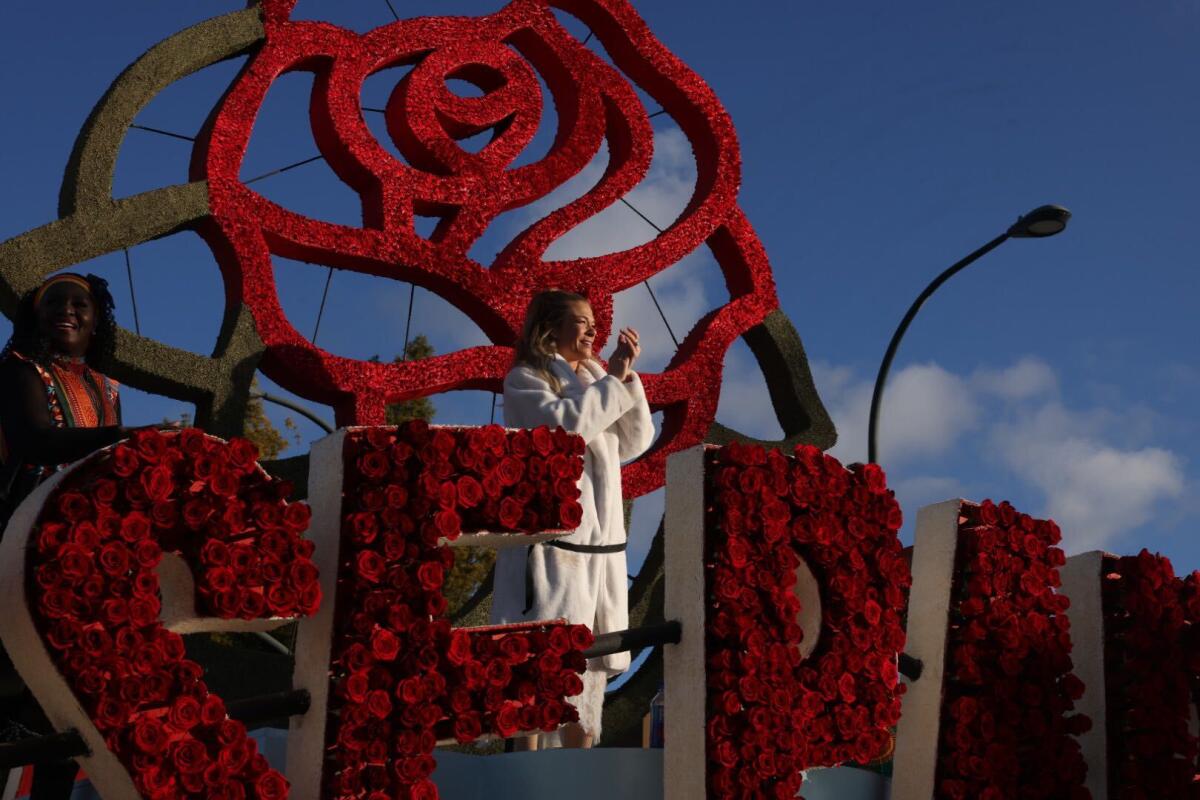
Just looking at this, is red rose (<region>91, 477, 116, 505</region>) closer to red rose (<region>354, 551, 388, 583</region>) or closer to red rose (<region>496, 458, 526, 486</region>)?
red rose (<region>354, 551, 388, 583</region>)

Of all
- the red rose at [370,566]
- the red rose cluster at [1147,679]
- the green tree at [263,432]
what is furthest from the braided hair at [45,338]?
the green tree at [263,432]

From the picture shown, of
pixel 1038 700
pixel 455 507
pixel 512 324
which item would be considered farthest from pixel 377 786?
pixel 512 324

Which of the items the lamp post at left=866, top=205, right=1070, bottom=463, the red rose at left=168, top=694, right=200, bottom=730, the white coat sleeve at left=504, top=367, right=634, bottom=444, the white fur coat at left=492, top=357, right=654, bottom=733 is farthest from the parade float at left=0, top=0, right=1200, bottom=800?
the lamp post at left=866, top=205, right=1070, bottom=463

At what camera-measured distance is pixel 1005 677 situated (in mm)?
6156

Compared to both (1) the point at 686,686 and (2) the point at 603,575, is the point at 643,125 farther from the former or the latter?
(1) the point at 686,686

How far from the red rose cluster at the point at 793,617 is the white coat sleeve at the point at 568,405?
2.45 feet

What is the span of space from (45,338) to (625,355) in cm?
231

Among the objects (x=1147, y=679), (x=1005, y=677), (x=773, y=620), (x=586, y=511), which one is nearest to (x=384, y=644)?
(x=773, y=620)

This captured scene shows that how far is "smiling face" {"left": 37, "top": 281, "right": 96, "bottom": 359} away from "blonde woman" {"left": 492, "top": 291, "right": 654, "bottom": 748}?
69.5 inches

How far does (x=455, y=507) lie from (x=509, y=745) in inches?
96.0

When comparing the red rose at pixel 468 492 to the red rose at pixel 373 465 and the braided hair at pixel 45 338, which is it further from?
the braided hair at pixel 45 338

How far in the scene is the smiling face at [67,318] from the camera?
488 cm

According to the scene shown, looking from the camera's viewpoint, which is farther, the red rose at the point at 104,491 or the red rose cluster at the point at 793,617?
the red rose cluster at the point at 793,617

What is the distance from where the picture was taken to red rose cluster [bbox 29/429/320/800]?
4.15 meters
